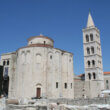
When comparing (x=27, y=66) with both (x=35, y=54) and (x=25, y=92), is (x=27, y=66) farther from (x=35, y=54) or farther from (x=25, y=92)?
(x=25, y=92)

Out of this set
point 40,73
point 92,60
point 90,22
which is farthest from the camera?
point 90,22

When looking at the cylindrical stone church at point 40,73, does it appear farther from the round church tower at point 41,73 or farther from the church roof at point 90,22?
the church roof at point 90,22

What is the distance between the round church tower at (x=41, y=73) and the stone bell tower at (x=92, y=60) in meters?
9.38

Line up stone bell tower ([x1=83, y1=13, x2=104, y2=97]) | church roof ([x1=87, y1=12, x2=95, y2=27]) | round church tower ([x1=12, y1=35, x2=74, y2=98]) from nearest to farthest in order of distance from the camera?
round church tower ([x1=12, y1=35, x2=74, y2=98]) < stone bell tower ([x1=83, y1=13, x2=104, y2=97]) < church roof ([x1=87, y1=12, x2=95, y2=27])

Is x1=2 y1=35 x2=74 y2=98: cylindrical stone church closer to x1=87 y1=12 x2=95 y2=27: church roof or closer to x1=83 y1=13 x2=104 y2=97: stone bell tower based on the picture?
x1=83 y1=13 x2=104 y2=97: stone bell tower

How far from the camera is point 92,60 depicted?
42688mm

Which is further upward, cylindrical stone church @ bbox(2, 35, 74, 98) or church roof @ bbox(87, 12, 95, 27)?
church roof @ bbox(87, 12, 95, 27)

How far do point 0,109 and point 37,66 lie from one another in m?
17.1

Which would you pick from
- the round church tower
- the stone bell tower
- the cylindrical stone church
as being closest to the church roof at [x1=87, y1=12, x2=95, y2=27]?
the stone bell tower

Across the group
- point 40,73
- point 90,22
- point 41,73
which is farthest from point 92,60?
point 40,73

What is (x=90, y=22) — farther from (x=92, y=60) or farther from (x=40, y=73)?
(x=40, y=73)

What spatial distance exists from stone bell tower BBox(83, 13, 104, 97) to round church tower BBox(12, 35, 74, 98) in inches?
369

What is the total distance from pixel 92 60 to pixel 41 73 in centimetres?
1800

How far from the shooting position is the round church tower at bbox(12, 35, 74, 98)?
28.6 metres
